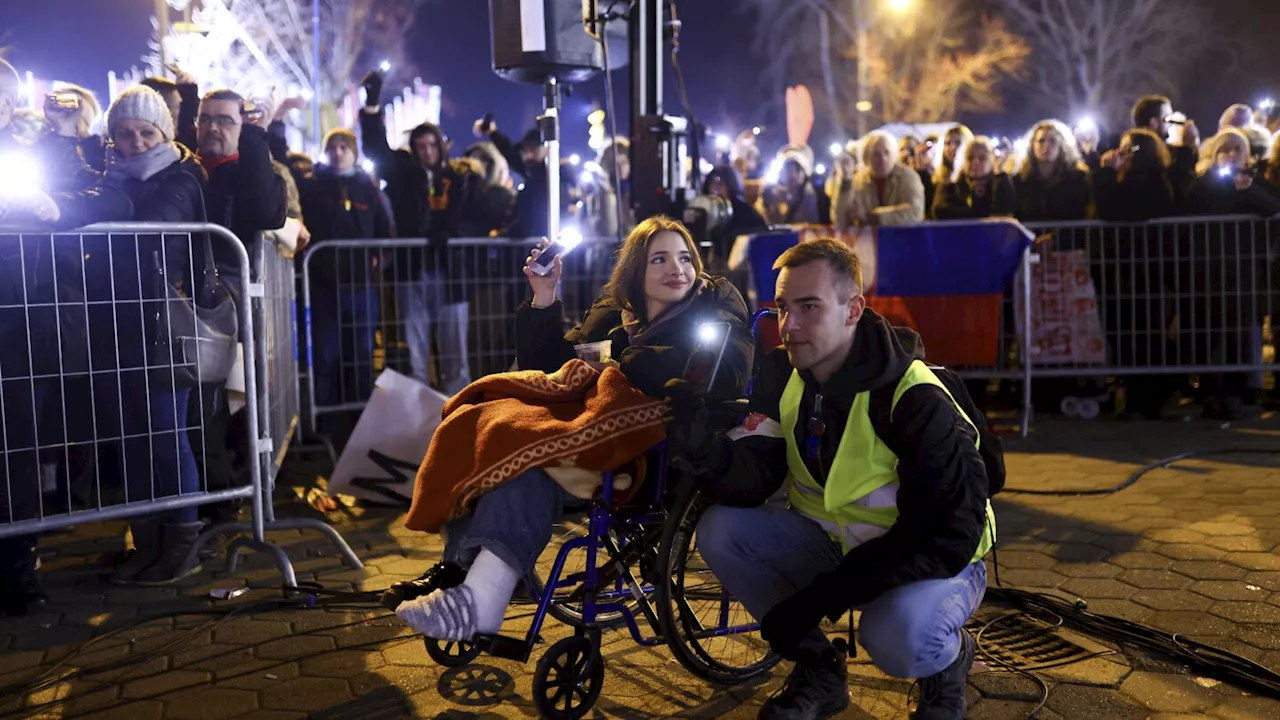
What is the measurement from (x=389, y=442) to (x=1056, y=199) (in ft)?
17.7

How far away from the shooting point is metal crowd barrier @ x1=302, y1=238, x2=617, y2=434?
7.64m

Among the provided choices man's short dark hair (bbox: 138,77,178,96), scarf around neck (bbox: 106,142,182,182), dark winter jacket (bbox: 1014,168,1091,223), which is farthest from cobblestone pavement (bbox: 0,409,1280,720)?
dark winter jacket (bbox: 1014,168,1091,223)

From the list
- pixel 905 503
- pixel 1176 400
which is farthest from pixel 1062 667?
pixel 1176 400

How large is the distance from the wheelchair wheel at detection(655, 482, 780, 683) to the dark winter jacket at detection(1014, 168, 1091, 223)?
584cm

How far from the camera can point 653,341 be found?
372cm

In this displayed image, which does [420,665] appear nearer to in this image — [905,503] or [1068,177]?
[905,503]

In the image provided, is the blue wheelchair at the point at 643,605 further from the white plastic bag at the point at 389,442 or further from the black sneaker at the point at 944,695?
the white plastic bag at the point at 389,442

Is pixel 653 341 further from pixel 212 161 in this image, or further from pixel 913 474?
pixel 212 161

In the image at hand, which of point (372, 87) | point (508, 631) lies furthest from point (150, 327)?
point (372, 87)

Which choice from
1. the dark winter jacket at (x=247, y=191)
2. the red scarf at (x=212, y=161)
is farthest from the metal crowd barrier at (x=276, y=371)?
the red scarf at (x=212, y=161)

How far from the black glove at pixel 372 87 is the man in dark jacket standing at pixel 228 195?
111 inches

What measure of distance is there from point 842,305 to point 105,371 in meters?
3.17

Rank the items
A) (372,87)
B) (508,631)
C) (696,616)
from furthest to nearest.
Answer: (372,87) < (508,631) < (696,616)

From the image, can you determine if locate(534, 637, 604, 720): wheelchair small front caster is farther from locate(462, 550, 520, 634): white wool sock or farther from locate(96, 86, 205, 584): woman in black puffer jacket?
locate(96, 86, 205, 584): woman in black puffer jacket
